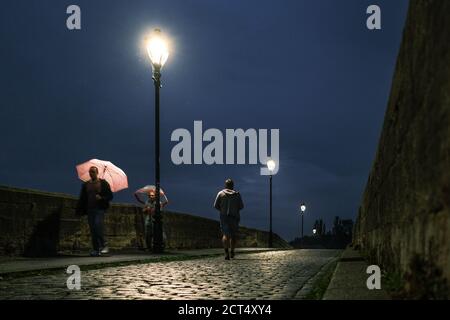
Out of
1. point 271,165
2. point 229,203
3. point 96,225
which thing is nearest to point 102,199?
point 96,225

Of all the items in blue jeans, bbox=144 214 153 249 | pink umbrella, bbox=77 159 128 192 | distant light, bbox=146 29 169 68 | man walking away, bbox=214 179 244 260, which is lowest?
blue jeans, bbox=144 214 153 249

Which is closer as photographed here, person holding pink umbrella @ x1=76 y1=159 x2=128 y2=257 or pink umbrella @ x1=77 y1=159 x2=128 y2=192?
person holding pink umbrella @ x1=76 y1=159 x2=128 y2=257

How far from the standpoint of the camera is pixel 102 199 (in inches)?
459

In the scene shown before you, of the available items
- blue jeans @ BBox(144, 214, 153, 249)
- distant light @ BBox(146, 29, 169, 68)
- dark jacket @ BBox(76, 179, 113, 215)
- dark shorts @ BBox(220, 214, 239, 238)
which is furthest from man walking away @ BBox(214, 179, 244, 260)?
distant light @ BBox(146, 29, 169, 68)

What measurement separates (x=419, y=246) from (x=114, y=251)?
1170 centimetres

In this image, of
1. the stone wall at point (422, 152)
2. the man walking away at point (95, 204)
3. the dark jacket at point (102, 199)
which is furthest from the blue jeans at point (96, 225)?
the stone wall at point (422, 152)

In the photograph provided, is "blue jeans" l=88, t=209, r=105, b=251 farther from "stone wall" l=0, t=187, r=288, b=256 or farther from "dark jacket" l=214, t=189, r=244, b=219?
"dark jacket" l=214, t=189, r=244, b=219

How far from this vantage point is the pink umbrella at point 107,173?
13.2 meters

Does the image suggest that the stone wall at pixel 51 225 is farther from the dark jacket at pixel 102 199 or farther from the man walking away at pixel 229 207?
the man walking away at pixel 229 207

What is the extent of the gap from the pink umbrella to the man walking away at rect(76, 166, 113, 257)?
1354 mm

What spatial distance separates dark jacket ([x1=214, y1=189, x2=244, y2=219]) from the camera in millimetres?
11570

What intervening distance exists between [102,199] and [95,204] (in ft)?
0.56

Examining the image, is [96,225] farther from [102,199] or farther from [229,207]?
[229,207]

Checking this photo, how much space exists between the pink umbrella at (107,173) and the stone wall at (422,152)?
30.9ft
